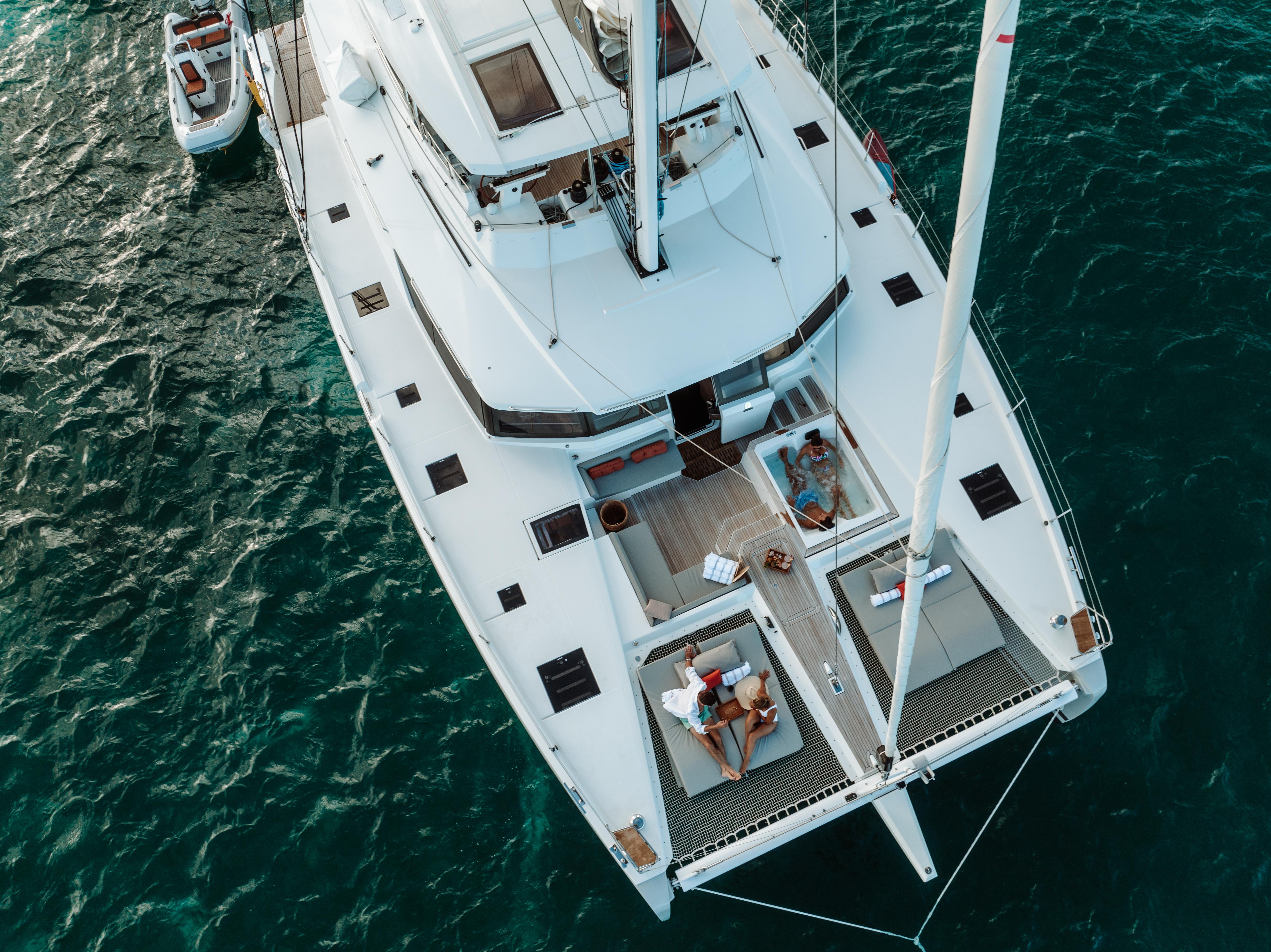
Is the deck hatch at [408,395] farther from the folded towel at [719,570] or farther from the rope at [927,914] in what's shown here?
the rope at [927,914]

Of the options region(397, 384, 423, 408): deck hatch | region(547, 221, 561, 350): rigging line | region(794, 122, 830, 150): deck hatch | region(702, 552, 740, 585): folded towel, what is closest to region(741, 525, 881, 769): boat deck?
region(702, 552, 740, 585): folded towel

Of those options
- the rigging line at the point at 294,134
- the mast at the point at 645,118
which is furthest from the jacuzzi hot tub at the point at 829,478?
the rigging line at the point at 294,134

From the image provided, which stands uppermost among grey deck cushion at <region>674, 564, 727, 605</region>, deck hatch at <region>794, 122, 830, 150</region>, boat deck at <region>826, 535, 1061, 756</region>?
deck hatch at <region>794, 122, 830, 150</region>

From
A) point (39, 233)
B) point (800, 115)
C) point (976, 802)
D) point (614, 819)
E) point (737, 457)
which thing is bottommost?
point (976, 802)

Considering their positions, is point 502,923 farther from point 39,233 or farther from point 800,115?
point 39,233

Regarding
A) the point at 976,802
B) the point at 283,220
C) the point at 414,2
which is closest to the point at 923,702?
the point at 976,802

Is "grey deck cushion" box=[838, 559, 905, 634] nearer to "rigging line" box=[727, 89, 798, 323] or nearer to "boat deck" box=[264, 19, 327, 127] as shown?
"rigging line" box=[727, 89, 798, 323]
